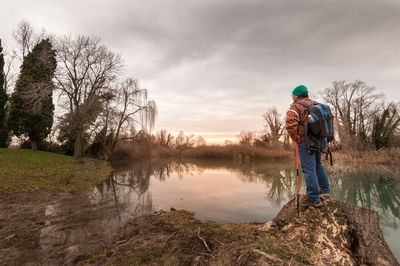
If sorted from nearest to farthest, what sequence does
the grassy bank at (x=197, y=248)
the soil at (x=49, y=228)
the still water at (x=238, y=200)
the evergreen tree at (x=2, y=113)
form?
the grassy bank at (x=197, y=248) → the soil at (x=49, y=228) → the still water at (x=238, y=200) → the evergreen tree at (x=2, y=113)

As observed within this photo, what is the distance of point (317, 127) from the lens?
2957 millimetres

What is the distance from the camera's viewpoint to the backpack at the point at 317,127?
2.96 metres

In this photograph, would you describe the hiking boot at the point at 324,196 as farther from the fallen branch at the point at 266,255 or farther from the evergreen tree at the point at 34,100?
the evergreen tree at the point at 34,100

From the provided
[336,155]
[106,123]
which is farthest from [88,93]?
[336,155]

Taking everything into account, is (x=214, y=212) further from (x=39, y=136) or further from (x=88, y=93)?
(x=39, y=136)

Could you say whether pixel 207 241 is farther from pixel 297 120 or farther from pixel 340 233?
pixel 297 120

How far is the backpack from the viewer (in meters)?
2.96

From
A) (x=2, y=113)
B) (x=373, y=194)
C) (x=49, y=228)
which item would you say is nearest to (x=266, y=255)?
(x=49, y=228)

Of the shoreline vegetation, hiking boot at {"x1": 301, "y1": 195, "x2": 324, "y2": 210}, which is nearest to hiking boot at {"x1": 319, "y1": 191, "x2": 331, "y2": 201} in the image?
hiking boot at {"x1": 301, "y1": 195, "x2": 324, "y2": 210}

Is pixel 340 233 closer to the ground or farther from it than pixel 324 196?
closer to the ground

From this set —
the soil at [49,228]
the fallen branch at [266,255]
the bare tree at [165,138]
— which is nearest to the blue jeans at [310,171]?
the fallen branch at [266,255]

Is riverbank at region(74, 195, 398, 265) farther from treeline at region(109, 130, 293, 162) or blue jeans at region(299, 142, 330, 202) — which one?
treeline at region(109, 130, 293, 162)

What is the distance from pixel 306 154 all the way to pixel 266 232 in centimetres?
132

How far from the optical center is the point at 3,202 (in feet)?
17.0
